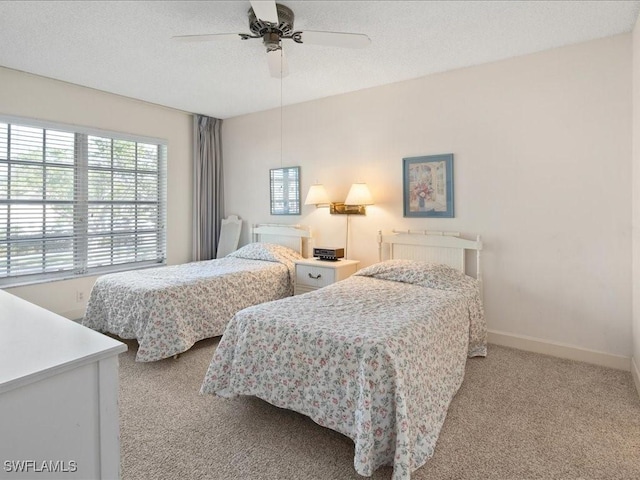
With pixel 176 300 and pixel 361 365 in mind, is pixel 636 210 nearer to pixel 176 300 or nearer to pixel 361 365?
pixel 361 365

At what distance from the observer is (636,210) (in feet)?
8.33

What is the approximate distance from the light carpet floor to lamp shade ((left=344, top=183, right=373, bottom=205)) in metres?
1.81

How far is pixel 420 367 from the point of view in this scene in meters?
1.89

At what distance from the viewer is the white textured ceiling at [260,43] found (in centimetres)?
240

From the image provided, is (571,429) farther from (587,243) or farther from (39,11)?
(39,11)

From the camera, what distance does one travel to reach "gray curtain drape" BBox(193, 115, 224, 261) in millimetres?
4961

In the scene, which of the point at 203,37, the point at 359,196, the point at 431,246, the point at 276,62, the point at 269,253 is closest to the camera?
the point at 203,37

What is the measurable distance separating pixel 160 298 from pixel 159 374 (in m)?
0.57

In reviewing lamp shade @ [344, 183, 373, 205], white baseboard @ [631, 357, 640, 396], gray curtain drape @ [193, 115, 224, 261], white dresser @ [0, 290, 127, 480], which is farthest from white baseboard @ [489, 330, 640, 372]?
gray curtain drape @ [193, 115, 224, 261]

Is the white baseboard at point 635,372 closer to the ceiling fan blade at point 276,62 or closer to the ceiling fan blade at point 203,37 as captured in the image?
the ceiling fan blade at point 276,62

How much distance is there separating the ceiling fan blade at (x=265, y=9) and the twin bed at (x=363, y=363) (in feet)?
5.55

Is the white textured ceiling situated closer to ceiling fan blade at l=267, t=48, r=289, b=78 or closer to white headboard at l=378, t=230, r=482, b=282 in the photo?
ceiling fan blade at l=267, t=48, r=289, b=78

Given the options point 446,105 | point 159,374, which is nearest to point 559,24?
point 446,105

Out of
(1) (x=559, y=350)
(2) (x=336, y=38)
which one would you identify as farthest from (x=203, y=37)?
(1) (x=559, y=350)
